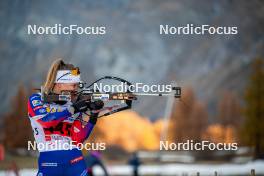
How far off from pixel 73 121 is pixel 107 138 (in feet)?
23.8

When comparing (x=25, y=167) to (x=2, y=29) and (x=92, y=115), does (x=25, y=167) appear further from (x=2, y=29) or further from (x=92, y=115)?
(x=92, y=115)

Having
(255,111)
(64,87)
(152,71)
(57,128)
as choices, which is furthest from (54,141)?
(152,71)

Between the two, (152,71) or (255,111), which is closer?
(255,111)

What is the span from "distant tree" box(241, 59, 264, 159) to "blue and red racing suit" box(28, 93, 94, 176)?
7576 mm

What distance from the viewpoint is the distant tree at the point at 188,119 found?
42.5 feet

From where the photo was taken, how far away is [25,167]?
39.2 ft

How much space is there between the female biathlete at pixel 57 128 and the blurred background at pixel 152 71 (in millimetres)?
6355

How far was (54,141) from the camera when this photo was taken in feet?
18.7

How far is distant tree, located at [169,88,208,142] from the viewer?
1296cm

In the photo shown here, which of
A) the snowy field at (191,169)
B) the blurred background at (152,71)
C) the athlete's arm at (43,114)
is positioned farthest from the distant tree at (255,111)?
the athlete's arm at (43,114)

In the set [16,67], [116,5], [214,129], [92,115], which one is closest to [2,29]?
[16,67]

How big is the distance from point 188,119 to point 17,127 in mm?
3079

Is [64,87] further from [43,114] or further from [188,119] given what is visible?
[188,119]

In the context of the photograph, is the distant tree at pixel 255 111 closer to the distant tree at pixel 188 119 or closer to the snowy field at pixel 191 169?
the snowy field at pixel 191 169
